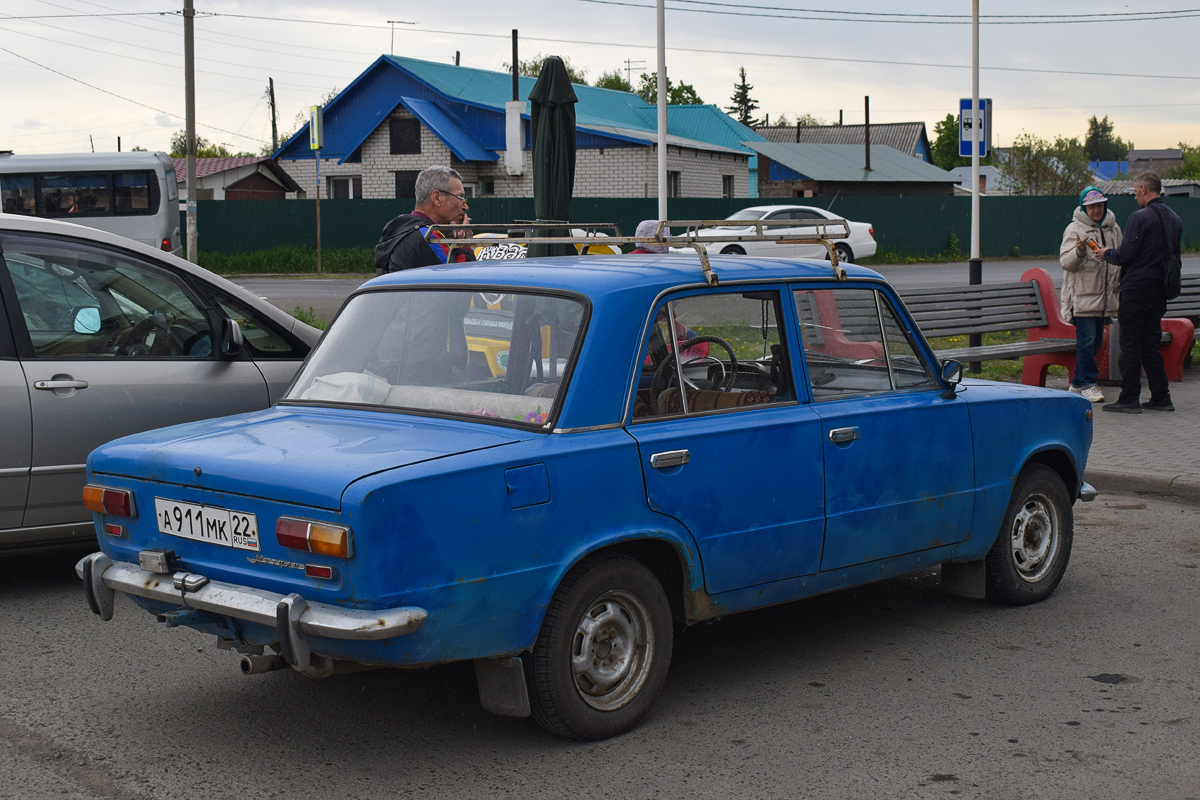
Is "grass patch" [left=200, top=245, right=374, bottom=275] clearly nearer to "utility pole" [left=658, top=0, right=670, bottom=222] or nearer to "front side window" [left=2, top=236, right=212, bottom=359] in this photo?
"utility pole" [left=658, top=0, right=670, bottom=222]

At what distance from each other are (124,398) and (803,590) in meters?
3.33

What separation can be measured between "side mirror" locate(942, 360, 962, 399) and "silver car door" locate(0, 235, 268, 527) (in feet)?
11.0

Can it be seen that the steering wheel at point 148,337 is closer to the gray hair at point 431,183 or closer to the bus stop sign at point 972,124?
the gray hair at point 431,183

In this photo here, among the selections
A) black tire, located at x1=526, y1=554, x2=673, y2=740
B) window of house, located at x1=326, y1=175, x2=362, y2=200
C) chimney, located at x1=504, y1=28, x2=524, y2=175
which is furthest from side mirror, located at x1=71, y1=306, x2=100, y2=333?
window of house, located at x1=326, y1=175, x2=362, y2=200

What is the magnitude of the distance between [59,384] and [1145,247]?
28.0 ft

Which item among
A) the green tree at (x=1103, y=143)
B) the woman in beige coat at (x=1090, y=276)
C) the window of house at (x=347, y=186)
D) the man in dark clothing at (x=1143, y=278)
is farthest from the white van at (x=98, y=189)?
the green tree at (x=1103, y=143)

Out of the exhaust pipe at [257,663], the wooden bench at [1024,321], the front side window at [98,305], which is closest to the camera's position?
the exhaust pipe at [257,663]

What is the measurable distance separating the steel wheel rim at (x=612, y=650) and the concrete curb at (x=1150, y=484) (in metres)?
5.18

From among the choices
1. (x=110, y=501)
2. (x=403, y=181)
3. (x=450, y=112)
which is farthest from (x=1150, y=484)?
(x=450, y=112)

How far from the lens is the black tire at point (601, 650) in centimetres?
391

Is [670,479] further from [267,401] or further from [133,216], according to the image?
[133,216]

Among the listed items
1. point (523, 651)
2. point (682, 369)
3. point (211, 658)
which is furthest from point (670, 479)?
point (211, 658)

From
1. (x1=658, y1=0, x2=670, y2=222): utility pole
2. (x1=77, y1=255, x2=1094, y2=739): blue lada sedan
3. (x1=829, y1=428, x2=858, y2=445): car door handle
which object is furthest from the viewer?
(x1=658, y1=0, x2=670, y2=222): utility pole

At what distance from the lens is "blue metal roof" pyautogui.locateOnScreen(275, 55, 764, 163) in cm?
4341
